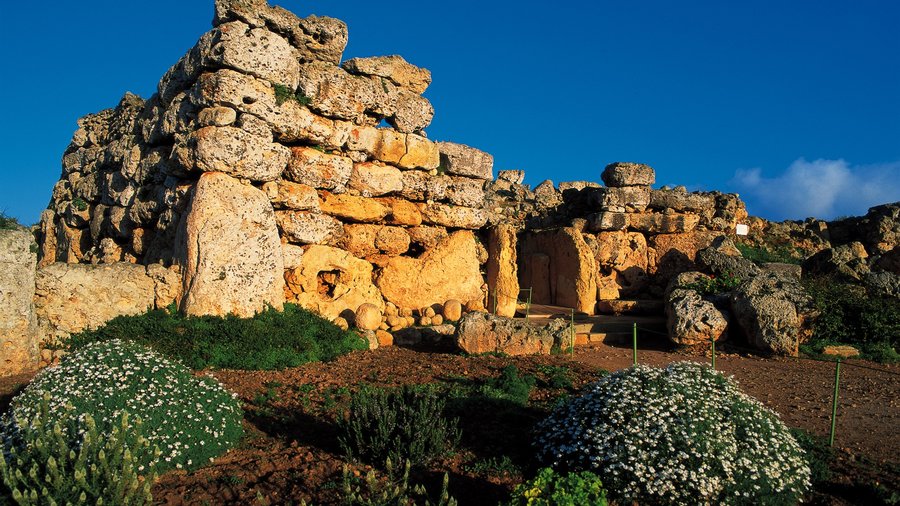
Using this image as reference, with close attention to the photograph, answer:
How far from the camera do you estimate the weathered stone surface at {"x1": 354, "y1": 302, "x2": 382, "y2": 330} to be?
13.5 meters

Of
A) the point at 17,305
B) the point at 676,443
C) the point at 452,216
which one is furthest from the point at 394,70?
the point at 676,443

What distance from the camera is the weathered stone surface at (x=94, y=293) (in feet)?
34.3

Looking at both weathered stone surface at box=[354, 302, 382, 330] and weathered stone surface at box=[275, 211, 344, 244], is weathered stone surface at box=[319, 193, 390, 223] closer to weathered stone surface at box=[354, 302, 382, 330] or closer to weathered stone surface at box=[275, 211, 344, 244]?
weathered stone surface at box=[275, 211, 344, 244]

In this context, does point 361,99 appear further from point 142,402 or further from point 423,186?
point 142,402

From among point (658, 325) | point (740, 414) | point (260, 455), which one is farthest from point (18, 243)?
point (658, 325)

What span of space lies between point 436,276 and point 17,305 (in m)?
8.75

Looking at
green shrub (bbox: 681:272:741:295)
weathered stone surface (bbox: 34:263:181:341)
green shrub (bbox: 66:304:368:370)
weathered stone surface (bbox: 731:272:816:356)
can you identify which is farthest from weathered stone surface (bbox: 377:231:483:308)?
weathered stone surface (bbox: 731:272:816:356)

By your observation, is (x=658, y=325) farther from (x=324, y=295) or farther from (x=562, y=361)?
(x=324, y=295)

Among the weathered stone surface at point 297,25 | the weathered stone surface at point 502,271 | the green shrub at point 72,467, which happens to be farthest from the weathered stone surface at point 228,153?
the weathered stone surface at point 502,271

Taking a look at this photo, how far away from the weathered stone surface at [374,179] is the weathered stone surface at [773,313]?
8.42m

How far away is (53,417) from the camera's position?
20.2 ft

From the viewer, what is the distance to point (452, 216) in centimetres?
1609

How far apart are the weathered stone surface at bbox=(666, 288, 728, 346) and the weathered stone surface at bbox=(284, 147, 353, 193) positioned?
817 centimetres

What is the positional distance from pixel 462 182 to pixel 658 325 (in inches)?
255
